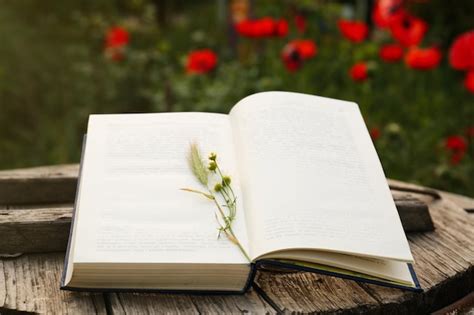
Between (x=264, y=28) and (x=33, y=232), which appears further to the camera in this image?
(x=264, y=28)

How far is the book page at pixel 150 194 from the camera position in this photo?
1036 mm

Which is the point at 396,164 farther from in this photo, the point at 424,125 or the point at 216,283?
the point at 216,283

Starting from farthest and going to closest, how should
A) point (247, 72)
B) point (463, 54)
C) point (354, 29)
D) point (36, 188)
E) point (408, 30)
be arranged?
1. point (247, 72)
2. point (354, 29)
3. point (408, 30)
4. point (463, 54)
5. point (36, 188)

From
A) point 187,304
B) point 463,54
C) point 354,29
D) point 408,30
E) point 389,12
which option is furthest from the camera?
point 354,29

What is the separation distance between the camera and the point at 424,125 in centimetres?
302

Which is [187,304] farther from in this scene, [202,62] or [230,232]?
[202,62]

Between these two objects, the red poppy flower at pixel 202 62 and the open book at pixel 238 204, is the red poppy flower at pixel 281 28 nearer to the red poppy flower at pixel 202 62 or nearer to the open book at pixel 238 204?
the red poppy flower at pixel 202 62

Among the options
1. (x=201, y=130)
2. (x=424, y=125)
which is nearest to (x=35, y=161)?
(x=424, y=125)

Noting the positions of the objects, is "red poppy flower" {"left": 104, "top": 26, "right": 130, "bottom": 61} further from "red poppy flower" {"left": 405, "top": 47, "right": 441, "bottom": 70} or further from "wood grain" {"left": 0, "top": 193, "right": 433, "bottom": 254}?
"wood grain" {"left": 0, "top": 193, "right": 433, "bottom": 254}

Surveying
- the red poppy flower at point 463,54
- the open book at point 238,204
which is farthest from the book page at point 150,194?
the red poppy flower at point 463,54

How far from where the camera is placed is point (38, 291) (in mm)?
1116

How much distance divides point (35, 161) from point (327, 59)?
1669 mm

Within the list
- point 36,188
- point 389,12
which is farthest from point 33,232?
point 389,12

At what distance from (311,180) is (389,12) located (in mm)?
1776
